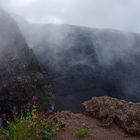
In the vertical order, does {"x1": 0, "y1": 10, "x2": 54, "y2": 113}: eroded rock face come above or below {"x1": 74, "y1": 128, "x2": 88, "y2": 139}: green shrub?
below

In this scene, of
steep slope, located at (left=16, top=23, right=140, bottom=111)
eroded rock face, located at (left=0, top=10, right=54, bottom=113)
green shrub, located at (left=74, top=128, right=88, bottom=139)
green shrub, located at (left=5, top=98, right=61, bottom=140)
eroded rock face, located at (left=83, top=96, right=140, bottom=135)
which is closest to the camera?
green shrub, located at (left=5, top=98, right=61, bottom=140)

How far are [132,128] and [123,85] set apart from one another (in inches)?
1389

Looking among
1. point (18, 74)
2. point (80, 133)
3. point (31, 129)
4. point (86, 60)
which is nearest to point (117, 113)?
point (80, 133)

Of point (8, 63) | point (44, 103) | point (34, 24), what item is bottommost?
point (44, 103)

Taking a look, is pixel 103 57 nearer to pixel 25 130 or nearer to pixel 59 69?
pixel 59 69

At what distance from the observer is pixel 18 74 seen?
147 feet

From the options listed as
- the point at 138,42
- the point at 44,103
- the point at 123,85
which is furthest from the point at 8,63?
the point at 138,42

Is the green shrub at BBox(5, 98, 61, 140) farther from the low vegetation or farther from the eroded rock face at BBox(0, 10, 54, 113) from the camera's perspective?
the eroded rock face at BBox(0, 10, 54, 113)

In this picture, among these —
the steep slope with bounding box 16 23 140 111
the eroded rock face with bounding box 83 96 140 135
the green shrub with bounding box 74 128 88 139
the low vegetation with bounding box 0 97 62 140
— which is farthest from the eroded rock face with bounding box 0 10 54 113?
the low vegetation with bounding box 0 97 62 140

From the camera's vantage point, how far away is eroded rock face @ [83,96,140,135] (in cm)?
1284

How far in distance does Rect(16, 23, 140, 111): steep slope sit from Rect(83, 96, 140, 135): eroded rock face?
26441mm

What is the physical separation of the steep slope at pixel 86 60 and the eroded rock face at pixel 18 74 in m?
1.37

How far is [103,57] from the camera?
51.2 metres

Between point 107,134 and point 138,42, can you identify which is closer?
point 107,134
